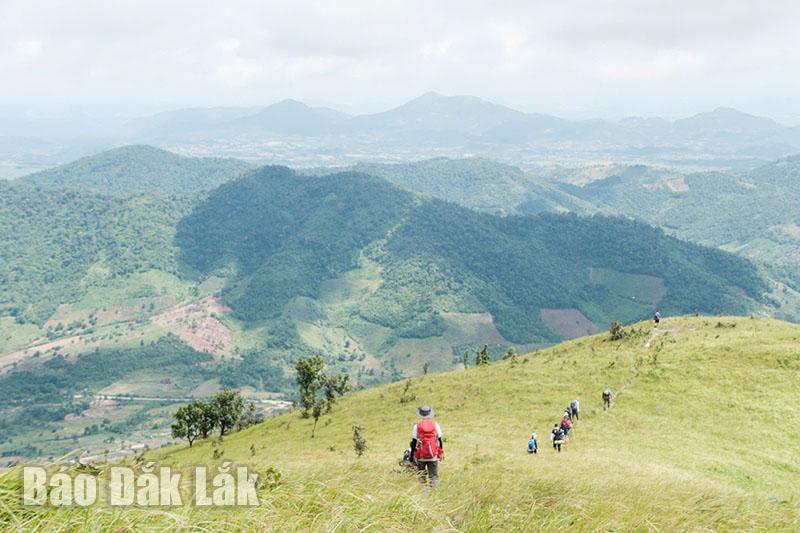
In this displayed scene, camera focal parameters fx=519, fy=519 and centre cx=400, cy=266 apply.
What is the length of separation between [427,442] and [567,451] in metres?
21.4

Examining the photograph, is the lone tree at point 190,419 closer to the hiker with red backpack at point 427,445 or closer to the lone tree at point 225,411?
the lone tree at point 225,411

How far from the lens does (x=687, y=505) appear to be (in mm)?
9398

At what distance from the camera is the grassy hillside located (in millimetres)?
7508

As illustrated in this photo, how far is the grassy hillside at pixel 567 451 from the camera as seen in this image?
7.51m

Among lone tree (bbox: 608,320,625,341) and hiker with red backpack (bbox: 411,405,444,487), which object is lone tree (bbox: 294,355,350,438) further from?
hiker with red backpack (bbox: 411,405,444,487)

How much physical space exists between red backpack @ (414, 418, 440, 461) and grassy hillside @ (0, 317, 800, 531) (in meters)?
1.90

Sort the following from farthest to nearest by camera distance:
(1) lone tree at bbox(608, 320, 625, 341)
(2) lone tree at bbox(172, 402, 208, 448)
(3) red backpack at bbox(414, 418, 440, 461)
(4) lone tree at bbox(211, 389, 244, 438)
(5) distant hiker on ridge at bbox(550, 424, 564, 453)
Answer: (4) lone tree at bbox(211, 389, 244, 438)
(2) lone tree at bbox(172, 402, 208, 448)
(1) lone tree at bbox(608, 320, 625, 341)
(5) distant hiker on ridge at bbox(550, 424, 564, 453)
(3) red backpack at bbox(414, 418, 440, 461)

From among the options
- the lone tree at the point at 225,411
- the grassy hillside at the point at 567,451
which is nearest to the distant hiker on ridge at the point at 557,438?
the grassy hillside at the point at 567,451

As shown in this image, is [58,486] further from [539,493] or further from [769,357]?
[769,357]

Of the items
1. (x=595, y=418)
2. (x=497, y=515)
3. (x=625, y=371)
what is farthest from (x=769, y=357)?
(x=497, y=515)

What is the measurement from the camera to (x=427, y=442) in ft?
50.9

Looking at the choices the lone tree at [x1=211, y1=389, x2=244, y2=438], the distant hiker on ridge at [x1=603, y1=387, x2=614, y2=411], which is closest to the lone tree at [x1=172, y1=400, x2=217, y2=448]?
the lone tree at [x1=211, y1=389, x2=244, y2=438]

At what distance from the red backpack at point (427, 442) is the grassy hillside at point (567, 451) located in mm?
1899

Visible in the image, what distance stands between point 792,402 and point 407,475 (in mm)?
40618
